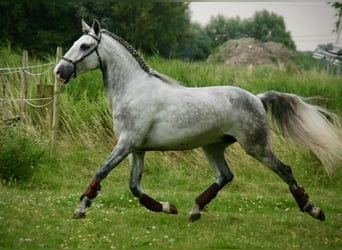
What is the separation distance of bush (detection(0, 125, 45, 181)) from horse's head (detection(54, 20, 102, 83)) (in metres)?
3.06

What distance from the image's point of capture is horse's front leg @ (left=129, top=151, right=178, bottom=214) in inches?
279

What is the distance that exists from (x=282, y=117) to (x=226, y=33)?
33661mm

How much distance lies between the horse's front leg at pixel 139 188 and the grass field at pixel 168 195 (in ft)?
0.46

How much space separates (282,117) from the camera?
7.43m

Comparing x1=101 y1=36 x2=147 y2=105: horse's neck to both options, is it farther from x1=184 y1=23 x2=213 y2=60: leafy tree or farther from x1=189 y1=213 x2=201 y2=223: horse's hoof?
x1=184 y1=23 x2=213 y2=60: leafy tree

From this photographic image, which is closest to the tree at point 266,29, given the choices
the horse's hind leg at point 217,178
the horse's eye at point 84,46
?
the horse's hind leg at point 217,178

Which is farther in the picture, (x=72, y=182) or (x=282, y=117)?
(x=72, y=182)

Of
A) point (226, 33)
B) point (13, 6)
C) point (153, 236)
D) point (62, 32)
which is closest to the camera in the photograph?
point (153, 236)

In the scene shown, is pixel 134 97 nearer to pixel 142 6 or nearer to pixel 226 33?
pixel 142 6

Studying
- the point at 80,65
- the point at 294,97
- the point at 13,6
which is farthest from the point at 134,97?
the point at 13,6

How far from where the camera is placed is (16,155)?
9516 mm

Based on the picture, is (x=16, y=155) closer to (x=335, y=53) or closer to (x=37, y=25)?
(x=335, y=53)

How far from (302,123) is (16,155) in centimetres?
475

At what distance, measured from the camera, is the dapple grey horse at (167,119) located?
6766 mm
